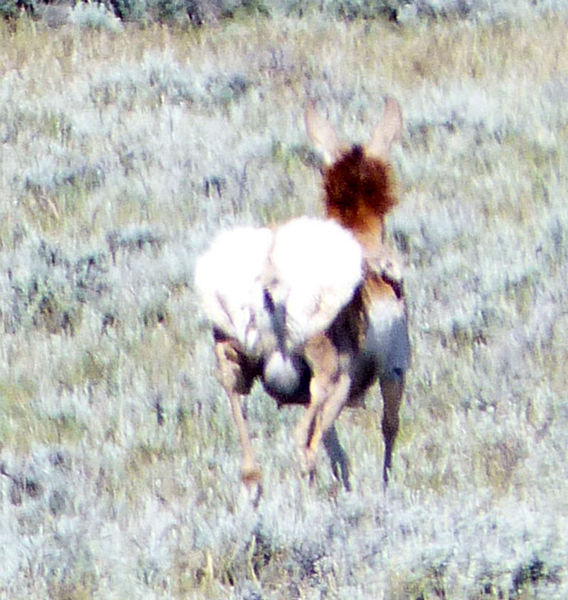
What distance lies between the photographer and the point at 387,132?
18.6ft

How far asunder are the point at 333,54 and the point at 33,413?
6.64 m

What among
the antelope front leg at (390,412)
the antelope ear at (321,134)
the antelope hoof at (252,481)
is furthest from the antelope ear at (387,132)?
the antelope hoof at (252,481)

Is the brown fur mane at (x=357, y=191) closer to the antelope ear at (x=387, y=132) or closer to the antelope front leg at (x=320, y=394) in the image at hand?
the antelope ear at (x=387, y=132)

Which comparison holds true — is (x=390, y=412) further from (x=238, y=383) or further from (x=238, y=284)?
(x=238, y=284)

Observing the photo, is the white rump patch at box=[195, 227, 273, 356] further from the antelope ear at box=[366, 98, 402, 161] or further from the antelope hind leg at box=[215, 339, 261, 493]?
the antelope ear at box=[366, 98, 402, 161]

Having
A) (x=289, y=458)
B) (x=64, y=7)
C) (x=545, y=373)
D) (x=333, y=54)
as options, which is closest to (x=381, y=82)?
(x=333, y=54)

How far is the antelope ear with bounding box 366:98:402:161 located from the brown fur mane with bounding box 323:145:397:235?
31cm

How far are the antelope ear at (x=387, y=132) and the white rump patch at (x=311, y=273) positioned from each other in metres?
1.05

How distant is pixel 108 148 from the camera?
10.0 metres

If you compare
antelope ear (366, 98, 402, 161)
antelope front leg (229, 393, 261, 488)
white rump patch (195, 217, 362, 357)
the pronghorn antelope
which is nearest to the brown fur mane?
the pronghorn antelope

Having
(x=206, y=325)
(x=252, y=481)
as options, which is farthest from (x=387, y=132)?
(x=206, y=325)

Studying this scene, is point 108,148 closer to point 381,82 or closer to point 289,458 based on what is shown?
point 381,82

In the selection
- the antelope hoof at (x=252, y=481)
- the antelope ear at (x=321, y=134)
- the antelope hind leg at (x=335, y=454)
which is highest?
the antelope ear at (x=321, y=134)

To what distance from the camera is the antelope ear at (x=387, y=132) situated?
5549 millimetres
